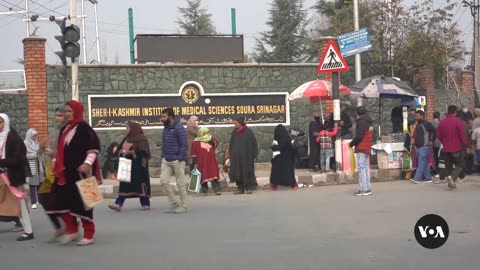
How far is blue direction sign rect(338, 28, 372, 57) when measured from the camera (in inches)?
687

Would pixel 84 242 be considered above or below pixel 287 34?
below

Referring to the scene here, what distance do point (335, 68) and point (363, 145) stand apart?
11.2 feet

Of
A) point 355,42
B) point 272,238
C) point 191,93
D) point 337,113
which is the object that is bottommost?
point 272,238

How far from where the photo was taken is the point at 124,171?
11.8 metres

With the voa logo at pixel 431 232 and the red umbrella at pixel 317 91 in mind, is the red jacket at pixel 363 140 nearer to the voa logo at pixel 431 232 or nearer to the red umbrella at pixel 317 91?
the red umbrella at pixel 317 91

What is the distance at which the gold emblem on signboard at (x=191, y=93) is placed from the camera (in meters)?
19.9

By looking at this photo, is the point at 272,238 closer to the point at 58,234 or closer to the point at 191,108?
the point at 58,234

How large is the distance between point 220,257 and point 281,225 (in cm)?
237

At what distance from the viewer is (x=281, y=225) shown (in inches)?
384

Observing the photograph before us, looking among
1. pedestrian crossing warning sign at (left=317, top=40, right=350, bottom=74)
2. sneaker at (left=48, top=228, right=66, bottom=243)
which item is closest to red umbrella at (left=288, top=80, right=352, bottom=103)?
pedestrian crossing warning sign at (left=317, top=40, right=350, bottom=74)

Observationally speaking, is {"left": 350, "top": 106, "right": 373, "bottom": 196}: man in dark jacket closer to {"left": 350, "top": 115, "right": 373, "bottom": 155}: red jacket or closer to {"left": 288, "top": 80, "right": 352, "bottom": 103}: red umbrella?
{"left": 350, "top": 115, "right": 373, "bottom": 155}: red jacket

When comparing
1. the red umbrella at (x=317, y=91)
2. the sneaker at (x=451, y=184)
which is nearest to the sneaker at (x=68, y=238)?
the sneaker at (x=451, y=184)

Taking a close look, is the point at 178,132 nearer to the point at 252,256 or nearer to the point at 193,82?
the point at 252,256

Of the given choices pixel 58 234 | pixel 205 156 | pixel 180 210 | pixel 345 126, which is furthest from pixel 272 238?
pixel 345 126
